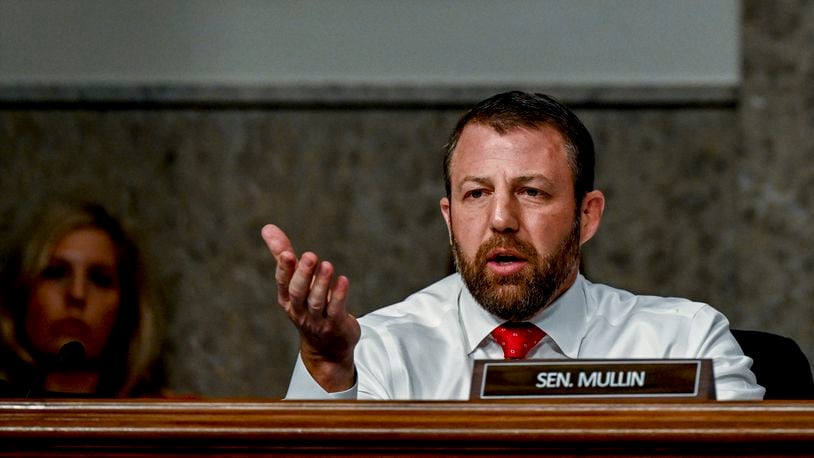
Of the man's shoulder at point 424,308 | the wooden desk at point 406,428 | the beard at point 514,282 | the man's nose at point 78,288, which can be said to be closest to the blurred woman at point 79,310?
the man's nose at point 78,288

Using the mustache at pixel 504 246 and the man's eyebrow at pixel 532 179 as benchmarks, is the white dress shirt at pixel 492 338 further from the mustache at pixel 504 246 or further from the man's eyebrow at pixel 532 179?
the man's eyebrow at pixel 532 179

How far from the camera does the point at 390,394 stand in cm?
221

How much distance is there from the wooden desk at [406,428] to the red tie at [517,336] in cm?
81

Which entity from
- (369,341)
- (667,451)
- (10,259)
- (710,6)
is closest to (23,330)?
(10,259)

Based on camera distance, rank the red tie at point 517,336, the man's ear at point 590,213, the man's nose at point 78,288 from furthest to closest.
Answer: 1. the man's nose at point 78,288
2. the man's ear at point 590,213
3. the red tie at point 517,336

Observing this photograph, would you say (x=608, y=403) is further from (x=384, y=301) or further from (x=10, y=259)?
(x=384, y=301)

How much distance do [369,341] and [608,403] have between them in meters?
0.91

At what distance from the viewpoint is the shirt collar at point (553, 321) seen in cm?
231

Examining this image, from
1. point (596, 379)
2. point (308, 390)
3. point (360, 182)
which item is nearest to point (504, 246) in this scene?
point (308, 390)

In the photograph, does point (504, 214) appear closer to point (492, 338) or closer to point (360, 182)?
point (492, 338)

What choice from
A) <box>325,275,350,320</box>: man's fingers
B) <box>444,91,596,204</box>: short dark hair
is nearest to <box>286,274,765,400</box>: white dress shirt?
<box>444,91,596,204</box>: short dark hair

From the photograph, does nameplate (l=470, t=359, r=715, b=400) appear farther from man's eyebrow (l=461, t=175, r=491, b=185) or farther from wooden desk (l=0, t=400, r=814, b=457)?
man's eyebrow (l=461, t=175, r=491, b=185)

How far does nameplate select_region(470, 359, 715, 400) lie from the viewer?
4.88ft

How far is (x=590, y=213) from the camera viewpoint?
2.43 m
